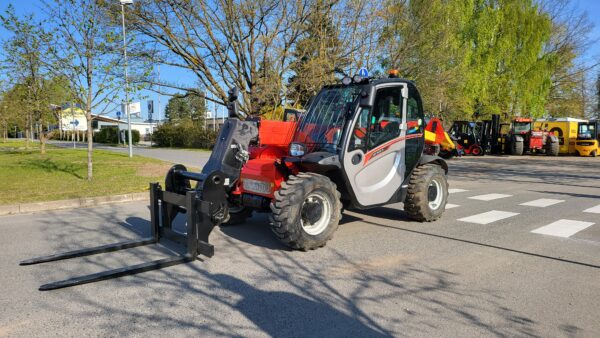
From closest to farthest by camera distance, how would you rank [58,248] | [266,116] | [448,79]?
[58,248] < [266,116] < [448,79]

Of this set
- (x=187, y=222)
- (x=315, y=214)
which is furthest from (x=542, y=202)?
(x=187, y=222)

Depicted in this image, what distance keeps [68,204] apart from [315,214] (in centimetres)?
624

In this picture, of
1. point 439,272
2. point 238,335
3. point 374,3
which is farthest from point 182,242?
point 374,3

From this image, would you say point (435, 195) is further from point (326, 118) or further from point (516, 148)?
point (516, 148)

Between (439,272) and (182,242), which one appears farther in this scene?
(182,242)

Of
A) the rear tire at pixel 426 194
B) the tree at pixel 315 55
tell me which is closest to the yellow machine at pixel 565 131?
the tree at pixel 315 55

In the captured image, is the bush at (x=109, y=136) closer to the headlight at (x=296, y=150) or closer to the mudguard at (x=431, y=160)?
the mudguard at (x=431, y=160)

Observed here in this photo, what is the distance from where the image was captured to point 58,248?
6.02m

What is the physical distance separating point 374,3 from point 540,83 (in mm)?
23521

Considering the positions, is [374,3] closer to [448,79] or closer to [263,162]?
[448,79]

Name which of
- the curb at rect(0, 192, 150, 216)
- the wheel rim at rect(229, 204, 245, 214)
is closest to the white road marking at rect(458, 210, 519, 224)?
the wheel rim at rect(229, 204, 245, 214)

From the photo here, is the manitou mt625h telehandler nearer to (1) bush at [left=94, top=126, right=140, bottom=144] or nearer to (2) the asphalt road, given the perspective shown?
(2) the asphalt road

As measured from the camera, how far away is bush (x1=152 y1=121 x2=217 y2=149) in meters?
39.3

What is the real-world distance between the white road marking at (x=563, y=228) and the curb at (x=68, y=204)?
8326 millimetres
